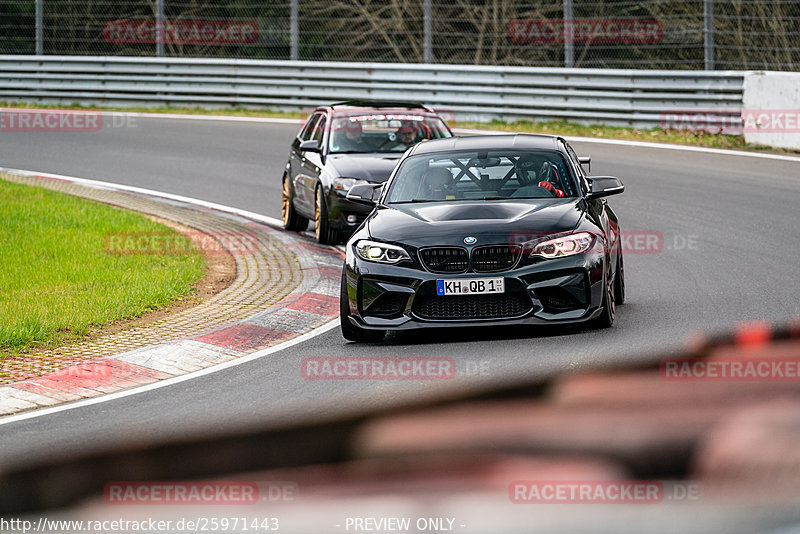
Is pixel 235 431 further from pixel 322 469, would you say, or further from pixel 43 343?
pixel 43 343

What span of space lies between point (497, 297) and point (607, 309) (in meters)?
0.91

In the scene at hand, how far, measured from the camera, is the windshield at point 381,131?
14.0 m

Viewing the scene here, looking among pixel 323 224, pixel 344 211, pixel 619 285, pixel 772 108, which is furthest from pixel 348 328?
pixel 772 108

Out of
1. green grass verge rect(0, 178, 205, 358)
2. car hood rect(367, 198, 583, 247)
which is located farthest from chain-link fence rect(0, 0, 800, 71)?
car hood rect(367, 198, 583, 247)

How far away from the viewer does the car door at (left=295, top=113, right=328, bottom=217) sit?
13.5m

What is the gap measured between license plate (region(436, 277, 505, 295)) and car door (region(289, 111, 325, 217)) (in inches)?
226

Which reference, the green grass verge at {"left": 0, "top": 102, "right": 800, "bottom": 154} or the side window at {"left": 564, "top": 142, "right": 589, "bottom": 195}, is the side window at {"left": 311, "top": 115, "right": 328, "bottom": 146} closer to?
the side window at {"left": 564, "top": 142, "right": 589, "bottom": 195}

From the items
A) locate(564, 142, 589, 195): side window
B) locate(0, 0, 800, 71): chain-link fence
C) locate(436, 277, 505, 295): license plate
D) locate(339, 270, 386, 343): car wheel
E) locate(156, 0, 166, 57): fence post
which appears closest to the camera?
locate(436, 277, 505, 295): license plate

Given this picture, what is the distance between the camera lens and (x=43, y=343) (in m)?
8.62

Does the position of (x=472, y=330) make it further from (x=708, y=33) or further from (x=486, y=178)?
(x=708, y=33)

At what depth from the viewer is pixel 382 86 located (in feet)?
82.2

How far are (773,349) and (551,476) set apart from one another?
391mm

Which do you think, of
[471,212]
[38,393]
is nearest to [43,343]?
[38,393]

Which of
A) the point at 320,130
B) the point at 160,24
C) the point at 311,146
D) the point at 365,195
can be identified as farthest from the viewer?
the point at 160,24
